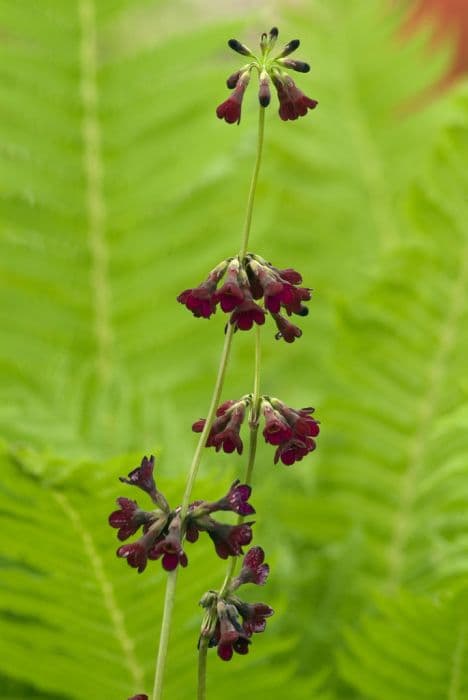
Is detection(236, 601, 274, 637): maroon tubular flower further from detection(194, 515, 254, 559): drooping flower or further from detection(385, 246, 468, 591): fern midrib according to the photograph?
detection(385, 246, 468, 591): fern midrib

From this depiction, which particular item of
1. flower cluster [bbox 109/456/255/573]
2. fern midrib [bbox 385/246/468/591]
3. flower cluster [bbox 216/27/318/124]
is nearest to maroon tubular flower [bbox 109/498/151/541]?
flower cluster [bbox 109/456/255/573]

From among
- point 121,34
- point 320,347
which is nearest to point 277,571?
point 320,347

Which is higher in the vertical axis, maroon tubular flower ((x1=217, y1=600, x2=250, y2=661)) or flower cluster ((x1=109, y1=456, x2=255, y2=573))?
flower cluster ((x1=109, y1=456, x2=255, y2=573))

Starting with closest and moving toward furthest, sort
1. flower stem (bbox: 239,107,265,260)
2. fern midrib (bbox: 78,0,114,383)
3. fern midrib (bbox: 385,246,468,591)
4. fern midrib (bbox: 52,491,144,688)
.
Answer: flower stem (bbox: 239,107,265,260) < fern midrib (bbox: 52,491,144,688) < fern midrib (bbox: 385,246,468,591) < fern midrib (bbox: 78,0,114,383)

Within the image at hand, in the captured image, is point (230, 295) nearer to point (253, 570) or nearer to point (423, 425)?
point (253, 570)

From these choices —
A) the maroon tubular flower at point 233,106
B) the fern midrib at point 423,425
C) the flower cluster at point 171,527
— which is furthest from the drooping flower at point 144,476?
the fern midrib at point 423,425

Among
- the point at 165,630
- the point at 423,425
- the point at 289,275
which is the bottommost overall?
the point at 165,630

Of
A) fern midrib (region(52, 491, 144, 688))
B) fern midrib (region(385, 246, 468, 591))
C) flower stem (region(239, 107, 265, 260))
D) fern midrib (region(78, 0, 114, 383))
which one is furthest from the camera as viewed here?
fern midrib (region(78, 0, 114, 383))

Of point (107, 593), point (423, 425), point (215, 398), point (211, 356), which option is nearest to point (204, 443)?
point (215, 398)
